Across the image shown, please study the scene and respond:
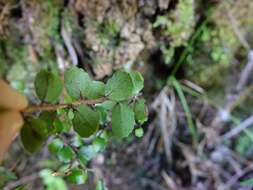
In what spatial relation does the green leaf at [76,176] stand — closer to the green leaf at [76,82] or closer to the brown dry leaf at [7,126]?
the green leaf at [76,82]

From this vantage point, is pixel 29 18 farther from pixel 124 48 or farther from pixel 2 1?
pixel 124 48

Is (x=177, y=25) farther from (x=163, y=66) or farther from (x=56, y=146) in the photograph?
(x=56, y=146)

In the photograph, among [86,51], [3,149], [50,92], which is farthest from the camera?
[86,51]

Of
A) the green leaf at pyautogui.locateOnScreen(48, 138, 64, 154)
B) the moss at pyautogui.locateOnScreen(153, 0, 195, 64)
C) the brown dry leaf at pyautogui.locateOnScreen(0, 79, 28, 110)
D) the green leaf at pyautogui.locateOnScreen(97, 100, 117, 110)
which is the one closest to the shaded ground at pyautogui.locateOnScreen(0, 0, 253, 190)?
the moss at pyautogui.locateOnScreen(153, 0, 195, 64)

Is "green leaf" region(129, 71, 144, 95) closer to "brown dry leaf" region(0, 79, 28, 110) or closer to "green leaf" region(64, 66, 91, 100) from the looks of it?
"green leaf" region(64, 66, 91, 100)

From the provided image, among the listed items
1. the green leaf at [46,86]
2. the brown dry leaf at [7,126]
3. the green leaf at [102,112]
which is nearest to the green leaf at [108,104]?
the green leaf at [102,112]

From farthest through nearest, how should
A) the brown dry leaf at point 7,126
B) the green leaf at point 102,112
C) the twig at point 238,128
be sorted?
the twig at point 238,128, the green leaf at point 102,112, the brown dry leaf at point 7,126

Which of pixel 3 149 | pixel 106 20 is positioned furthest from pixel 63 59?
pixel 3 149

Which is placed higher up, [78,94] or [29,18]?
[29,18]
